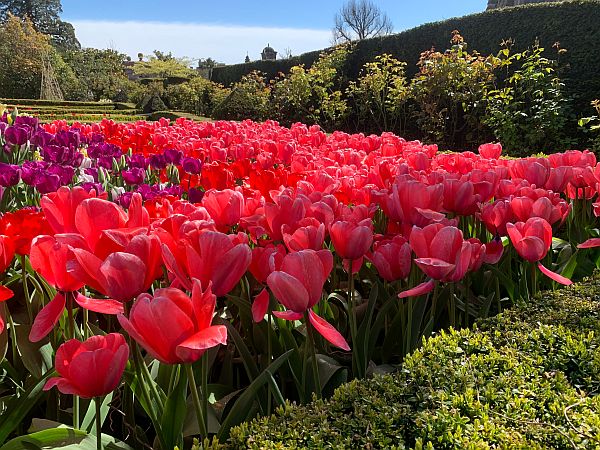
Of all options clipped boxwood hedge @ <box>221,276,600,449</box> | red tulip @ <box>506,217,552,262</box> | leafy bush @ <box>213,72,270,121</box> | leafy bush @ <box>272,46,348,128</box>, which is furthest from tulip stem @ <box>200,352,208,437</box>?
leafy bush @ <box>213,72,270,121</box>

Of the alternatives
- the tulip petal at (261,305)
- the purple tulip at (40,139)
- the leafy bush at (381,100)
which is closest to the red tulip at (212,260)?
the tulip petal at (261,305)

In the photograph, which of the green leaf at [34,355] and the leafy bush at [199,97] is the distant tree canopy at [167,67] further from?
the green leaf at [34,355]

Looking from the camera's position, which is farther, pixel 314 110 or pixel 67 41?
pixel 67 41

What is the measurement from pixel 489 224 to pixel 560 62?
13.1 m

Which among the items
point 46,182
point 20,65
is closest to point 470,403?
point 46,182

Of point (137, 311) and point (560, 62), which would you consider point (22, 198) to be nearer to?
point (137, 311)

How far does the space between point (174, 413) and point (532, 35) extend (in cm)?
1502

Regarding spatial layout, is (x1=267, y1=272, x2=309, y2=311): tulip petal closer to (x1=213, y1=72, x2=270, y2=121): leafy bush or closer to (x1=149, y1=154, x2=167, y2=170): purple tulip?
(x1=149, y1=154, x2=167, y2=170): purple tulip

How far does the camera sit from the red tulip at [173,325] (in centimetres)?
89

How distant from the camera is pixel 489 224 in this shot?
183 cm

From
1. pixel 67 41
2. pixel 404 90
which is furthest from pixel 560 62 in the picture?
pixel 67 41

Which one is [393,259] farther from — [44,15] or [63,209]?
[44,15]

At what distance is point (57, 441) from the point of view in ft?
3.74

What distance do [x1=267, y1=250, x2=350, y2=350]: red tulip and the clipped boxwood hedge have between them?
0.18 m
